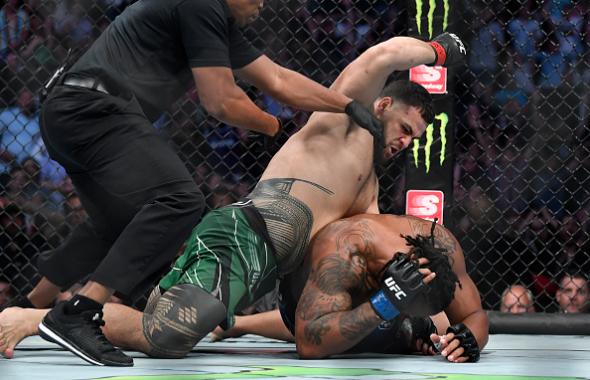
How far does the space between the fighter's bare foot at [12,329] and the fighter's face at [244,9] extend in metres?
0.76

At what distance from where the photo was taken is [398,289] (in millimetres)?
1901

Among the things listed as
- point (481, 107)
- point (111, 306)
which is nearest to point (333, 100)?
point (111, 306)

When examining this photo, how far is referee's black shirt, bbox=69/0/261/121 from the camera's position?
1996mm

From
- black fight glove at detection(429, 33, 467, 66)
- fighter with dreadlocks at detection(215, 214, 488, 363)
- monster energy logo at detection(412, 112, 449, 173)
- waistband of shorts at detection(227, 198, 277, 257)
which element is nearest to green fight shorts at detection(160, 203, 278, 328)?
waistband of shorts at detection(227, 198, 277, 257)

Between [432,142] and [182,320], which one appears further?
[432,142]

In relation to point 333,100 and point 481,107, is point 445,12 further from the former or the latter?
point 333,100

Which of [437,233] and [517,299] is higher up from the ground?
[437,233]

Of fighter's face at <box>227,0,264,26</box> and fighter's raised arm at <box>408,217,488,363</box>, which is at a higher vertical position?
fighter's face at <box>227,0,264,26</box>

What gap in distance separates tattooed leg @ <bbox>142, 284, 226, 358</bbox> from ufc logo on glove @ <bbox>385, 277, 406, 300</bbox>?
0.35 meters

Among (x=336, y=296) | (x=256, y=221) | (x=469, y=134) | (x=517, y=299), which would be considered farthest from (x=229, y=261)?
(x=517, y=299)

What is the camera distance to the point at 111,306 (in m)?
2.22

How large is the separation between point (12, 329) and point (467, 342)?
35.7 inches

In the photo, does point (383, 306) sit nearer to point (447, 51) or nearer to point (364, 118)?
point (364, 118)

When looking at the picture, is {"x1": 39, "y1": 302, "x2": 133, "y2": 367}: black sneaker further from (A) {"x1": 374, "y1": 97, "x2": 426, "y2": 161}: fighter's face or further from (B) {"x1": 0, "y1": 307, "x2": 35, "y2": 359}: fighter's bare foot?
(A) {"x1": 374, "y1": 97, "x2": 426, "y2": 161}: fighter's face
